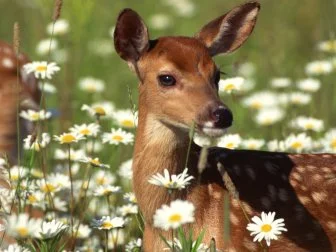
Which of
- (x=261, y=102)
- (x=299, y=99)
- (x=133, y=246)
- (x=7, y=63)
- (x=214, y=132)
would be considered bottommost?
(x=133, y=246)

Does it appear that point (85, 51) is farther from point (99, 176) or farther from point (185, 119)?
point (185, 119)

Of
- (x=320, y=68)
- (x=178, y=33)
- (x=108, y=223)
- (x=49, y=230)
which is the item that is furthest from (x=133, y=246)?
(x=178, y=33)

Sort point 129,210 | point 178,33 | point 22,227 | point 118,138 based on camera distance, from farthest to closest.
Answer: point 178,33
point 118,138
point 129,210
point 22,227

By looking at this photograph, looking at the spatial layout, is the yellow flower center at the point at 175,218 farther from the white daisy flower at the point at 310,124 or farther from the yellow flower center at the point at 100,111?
the white daisy flower at the point at 310,124

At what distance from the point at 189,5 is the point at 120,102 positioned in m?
2.79

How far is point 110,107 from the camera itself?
24.7ft

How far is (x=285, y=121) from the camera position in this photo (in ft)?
26.0

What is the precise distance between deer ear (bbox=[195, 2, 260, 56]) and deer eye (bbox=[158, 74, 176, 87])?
423 millimetres

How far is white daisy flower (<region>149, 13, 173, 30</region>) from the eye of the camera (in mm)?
11273

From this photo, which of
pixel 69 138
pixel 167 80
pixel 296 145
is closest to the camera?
pixel 167 80

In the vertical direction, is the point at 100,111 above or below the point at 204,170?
above

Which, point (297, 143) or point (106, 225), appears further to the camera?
point (297, 143)

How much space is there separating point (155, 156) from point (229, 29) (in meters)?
0.83

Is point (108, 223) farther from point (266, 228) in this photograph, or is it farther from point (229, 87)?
point (229, 87)
